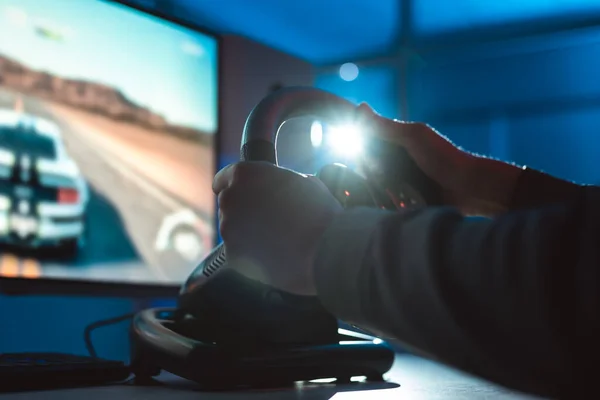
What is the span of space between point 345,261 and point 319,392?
288 millimetres

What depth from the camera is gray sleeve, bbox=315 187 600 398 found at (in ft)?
1.04

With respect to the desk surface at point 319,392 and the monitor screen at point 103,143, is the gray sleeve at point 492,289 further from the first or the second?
the monitor screen at point 103,143

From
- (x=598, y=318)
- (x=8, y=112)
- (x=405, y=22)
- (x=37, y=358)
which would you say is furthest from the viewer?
(x=405, y=22)

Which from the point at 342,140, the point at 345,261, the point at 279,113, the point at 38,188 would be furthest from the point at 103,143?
the point at 345,261

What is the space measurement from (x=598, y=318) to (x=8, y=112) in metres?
0.76

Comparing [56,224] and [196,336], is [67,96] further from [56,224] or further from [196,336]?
[196,336]

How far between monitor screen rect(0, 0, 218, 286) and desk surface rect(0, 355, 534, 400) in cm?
26

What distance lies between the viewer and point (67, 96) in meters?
0.92

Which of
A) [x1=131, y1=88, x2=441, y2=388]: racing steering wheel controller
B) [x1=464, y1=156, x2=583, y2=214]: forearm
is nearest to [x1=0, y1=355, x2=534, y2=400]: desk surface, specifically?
[x1=131, y1=88, x2=441, y2=388]: racing steering wheel controller

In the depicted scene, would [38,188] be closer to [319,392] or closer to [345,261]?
[319,392]

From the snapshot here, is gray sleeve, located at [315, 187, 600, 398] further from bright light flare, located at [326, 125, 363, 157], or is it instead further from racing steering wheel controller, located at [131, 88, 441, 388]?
bright light flare, located at [326, 125, 363, 157]

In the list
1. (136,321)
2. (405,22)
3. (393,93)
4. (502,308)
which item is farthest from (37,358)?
(405,22)

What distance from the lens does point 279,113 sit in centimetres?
58

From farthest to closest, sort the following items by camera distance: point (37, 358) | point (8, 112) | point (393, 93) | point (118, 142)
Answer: point (393, 93) < point (118, 142) < point (8, 112) < point (37, 358)
